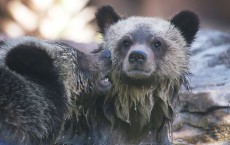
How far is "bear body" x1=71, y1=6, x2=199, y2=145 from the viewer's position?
24.1ft

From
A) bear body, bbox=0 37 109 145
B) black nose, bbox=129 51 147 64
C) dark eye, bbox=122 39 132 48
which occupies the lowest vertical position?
bear body, bbox=0 37 109 145

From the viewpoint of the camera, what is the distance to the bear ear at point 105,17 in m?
7.88

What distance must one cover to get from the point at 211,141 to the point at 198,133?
0.24 m

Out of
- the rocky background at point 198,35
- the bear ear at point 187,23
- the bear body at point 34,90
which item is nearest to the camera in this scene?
the bear body at point 34,90

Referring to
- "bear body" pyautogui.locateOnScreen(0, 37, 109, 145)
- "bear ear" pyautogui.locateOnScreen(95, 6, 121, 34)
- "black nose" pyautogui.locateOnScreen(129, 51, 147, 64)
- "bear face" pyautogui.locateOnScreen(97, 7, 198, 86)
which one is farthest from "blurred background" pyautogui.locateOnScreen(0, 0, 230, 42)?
"bear body" pyautogui.locateOnScreen(0, 37, 109, 145)

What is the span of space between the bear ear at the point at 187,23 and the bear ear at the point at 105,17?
73cm

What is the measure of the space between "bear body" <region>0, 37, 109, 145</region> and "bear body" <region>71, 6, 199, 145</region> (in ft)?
2.33

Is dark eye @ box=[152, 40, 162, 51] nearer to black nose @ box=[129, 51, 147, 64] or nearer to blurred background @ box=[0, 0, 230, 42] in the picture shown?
black nose @ box=[129, 51, 147, 64]

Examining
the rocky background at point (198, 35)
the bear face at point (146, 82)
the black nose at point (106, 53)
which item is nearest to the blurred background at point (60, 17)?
the rocky background at point (198, 35)

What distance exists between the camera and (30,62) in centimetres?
612

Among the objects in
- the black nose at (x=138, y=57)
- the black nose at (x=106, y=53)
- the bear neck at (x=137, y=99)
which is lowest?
the bear neck at (x=137, y=99)

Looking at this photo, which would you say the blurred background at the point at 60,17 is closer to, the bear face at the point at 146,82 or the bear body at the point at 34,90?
the bear face at the point at 146,82

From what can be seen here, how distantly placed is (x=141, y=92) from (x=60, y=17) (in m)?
10.1

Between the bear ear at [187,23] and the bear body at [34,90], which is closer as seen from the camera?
the bear body at [34,90]
